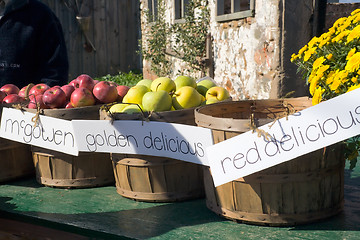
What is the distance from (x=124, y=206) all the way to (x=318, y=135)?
1.00 m

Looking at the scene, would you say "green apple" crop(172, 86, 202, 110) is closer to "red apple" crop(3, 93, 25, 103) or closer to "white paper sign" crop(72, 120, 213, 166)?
"white paper sign" crop(72, 120, 213, 166)

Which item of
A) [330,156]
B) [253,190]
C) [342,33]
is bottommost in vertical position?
[253,190]

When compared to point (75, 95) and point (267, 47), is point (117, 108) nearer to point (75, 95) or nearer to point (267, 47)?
point (75, 95)

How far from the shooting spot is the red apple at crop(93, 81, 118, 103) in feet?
8.59

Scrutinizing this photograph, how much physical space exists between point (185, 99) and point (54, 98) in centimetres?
73

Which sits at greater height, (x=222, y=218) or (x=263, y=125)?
(x=263, y=125)

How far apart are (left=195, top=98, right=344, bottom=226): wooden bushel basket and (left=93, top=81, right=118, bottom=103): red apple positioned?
2.47ft

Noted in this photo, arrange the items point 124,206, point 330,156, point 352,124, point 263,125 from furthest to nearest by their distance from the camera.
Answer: point 124,206 → point 330,156 → point 263,125 → point 352,124

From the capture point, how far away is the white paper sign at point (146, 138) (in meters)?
2.05

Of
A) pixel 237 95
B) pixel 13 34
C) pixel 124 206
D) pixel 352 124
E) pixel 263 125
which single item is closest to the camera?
pixel 352 124

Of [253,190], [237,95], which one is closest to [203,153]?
[253,190]

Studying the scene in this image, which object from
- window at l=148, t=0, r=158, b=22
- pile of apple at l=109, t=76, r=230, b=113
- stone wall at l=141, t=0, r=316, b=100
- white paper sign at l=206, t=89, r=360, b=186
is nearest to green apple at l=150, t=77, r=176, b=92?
pile of apple at l=109, t=76, r=230, b=113

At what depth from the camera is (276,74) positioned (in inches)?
183

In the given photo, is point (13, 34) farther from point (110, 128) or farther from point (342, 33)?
point (342, 33)
